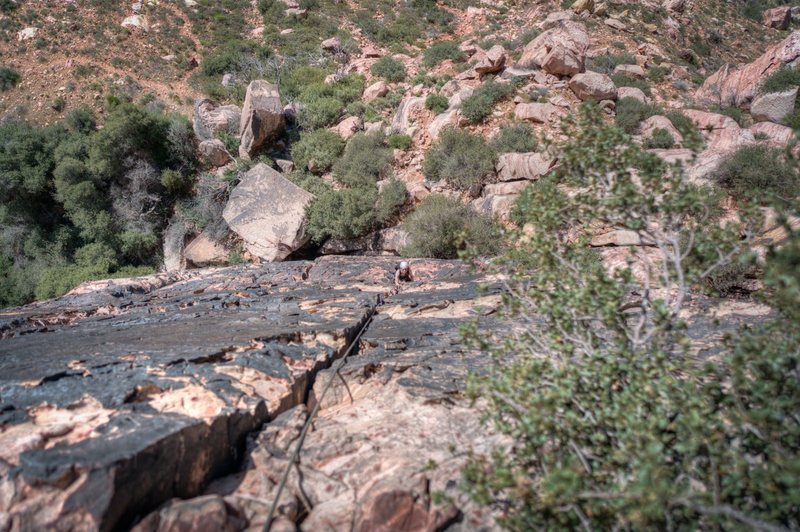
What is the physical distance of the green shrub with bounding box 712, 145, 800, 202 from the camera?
1061 cm

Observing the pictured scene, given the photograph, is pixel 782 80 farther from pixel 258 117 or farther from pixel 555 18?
pixel 258 117

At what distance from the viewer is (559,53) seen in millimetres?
15625

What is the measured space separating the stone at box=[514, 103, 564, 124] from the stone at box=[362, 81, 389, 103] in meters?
7.29

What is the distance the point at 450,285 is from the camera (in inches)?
315

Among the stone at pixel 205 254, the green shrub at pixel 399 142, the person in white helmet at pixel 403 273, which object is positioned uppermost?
the green shrub at pixel 399 142

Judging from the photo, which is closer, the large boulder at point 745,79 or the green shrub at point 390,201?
the green shrub at point 390,201

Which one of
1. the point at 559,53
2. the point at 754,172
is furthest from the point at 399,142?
the point at 754,172

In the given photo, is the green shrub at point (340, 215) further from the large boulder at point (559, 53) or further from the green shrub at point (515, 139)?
the large boulder at point (559, 53)

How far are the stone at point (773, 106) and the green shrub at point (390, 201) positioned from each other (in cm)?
1209

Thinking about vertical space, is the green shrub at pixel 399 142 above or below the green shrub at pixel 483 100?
below

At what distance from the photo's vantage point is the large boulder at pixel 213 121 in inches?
701

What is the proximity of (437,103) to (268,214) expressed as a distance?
8.06 metres

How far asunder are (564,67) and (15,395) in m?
17.2

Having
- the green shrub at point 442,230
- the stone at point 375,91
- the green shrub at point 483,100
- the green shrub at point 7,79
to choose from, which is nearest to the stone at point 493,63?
the green shrub at point 483,100
